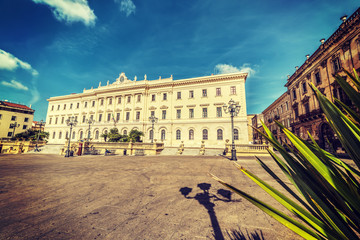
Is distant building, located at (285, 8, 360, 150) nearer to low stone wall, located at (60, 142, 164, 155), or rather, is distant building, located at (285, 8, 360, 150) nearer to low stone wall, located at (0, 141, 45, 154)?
low stone wall, located at (60, 142, 164, 155)

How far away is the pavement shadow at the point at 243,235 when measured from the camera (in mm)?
2453

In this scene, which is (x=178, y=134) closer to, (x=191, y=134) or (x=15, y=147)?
(x=191, y=134)

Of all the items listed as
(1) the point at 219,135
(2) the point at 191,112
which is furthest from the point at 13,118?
(1) the point at 219,135

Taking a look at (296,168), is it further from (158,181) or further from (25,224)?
(158,181)

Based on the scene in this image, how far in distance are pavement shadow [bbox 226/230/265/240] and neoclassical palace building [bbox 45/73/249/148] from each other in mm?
20142

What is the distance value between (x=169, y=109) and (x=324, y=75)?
20352 millimetres

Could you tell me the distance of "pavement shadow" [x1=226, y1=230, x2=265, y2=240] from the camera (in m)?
2.45

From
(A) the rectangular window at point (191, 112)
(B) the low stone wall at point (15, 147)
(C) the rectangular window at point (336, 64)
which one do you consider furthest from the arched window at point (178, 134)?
(B) the low stone wall at point (15, 147)

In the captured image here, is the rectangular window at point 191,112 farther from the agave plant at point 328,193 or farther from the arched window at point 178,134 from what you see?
the agave plant at point 328,193

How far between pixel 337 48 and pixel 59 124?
1888 inches

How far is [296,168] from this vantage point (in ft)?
3.45

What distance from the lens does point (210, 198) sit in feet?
13.3

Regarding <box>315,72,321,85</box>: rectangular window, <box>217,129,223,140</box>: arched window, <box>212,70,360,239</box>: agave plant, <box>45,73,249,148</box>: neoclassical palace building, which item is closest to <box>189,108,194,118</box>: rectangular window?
<box>45,73,249,148</box>: neoclassical palace building

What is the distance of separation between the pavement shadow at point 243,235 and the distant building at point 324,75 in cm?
1109
